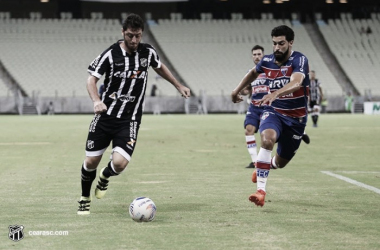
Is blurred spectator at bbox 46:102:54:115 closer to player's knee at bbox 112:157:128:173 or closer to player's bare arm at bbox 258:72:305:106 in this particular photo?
player's bare arm at bbox 258:72:305:106

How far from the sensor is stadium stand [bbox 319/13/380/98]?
197 feet

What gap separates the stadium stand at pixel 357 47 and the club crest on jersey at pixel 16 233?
173 feet

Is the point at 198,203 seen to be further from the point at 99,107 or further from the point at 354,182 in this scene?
the point at 354,182

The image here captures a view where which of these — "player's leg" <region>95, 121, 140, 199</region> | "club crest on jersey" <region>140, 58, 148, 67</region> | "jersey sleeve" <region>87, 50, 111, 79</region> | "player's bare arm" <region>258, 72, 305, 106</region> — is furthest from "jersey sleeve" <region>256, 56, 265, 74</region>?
"jersey sleeve" <region>87, 50, 111, 79</region>

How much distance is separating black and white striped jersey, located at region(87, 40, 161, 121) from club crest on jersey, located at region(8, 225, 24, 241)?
6.83ft

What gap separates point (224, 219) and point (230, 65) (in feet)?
172

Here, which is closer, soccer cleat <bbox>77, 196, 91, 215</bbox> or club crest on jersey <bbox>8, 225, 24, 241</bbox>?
club crest on jersey <bbox>8, 225, 24, 241</bbox>

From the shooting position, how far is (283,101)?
9.96 m

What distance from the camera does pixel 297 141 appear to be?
398 inches

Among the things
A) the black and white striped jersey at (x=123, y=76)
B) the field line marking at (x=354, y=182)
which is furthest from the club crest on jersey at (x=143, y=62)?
the field line marking at (x=354, y=182)

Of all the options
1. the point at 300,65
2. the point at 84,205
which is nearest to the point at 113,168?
the point at 84,205

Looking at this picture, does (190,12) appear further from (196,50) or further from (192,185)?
(192,185)

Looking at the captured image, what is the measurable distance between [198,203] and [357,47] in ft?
→ 186

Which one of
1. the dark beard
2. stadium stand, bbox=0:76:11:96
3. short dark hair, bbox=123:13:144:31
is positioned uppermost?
short dark hair, bbox=123:13:144:31
